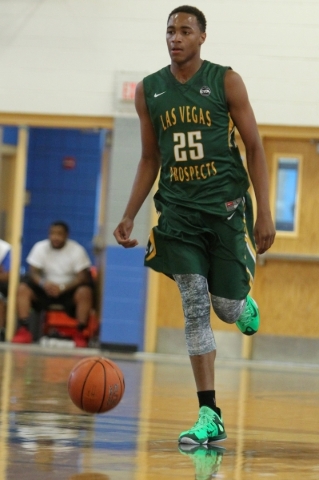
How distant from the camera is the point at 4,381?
6.38 metres

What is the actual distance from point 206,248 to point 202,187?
0.26 meters

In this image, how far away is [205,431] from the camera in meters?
3.99

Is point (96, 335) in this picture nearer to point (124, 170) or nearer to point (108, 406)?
point (124, 170)

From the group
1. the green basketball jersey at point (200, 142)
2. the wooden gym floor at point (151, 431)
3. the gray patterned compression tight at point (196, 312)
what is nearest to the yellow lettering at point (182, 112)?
the green basketball jersey at point (200, 142)

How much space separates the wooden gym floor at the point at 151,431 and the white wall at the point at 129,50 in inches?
148

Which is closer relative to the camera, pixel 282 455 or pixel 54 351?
pixel 282 455

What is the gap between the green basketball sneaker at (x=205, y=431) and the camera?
3.95m

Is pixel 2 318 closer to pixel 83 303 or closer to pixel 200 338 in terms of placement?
pixel 83 303

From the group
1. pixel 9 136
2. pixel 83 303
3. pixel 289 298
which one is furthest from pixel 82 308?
pixel 9 136

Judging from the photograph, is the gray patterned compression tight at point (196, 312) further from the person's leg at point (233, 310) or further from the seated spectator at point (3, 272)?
the seated spectator at point (3, 272)

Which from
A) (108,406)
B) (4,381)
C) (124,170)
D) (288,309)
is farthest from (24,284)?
(108,406)

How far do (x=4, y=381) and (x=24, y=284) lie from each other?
4.62m

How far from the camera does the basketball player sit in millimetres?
4105

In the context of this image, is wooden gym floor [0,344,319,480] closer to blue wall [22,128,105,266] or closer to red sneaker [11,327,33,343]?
red sneaker [11,327,33,343]
